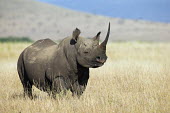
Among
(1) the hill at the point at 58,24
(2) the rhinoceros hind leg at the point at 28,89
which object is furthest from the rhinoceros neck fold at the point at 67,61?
(1) the hill at the point at 58,24

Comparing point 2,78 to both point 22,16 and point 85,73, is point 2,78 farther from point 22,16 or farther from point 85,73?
point 22,16

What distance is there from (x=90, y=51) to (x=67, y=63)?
0.64 metres

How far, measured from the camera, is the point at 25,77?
9.75 meters

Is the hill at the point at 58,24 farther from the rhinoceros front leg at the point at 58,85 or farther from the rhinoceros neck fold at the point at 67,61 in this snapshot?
the rhinoceros front leg at the point at 58,85

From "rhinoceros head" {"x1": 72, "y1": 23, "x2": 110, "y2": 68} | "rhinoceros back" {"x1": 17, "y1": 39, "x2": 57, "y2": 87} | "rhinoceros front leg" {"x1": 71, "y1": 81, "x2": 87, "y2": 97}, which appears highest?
"rhinoceros head" {"x1": 72, "y1": 23, "x2": 110, "y2": 68}

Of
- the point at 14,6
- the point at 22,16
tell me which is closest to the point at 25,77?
the point at 22,16

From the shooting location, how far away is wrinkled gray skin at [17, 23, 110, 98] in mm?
8000

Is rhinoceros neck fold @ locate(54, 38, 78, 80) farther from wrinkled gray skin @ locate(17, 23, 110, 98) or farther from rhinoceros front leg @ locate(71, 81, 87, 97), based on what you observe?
rhinoceros front leg @ locate(71, 81, 87, 97)

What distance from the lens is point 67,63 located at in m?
8.43

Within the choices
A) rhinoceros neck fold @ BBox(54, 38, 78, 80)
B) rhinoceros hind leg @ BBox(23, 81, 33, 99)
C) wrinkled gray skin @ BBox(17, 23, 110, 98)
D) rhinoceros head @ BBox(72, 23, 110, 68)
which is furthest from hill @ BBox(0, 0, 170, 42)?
rhinoceros head @ BBox(72, 23, 110, 68)

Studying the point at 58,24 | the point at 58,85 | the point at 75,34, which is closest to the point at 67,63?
the point at 58,85

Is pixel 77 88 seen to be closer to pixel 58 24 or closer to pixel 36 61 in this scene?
pixel 36 61

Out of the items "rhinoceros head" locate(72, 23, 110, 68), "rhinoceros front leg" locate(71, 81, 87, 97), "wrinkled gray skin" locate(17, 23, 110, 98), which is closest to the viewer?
"rhinoceros head" locate(72, 23, 110, 68)

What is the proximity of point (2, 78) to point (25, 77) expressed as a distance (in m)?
2.49
